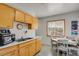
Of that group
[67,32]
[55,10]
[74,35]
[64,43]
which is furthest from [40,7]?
[64,43]

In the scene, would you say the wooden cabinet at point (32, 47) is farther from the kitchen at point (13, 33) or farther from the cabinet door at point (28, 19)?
the cabinet door at point (28, 19)

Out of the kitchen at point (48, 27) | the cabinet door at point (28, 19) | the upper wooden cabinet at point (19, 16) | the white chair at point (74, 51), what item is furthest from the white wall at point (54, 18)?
the cabinet door at point (28, 19)

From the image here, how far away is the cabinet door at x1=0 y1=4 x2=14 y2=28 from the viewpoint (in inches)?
83.9

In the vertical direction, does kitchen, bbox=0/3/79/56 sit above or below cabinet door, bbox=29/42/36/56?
above

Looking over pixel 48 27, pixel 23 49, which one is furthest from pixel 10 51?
pixel 48 27

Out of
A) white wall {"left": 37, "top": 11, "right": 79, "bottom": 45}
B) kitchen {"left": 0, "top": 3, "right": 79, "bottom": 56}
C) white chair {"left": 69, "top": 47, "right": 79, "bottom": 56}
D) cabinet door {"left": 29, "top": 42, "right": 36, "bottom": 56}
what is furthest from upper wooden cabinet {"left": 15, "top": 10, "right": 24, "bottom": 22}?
white chair {"left": 69, "top": 47, "right": 79, "bottom": 56}

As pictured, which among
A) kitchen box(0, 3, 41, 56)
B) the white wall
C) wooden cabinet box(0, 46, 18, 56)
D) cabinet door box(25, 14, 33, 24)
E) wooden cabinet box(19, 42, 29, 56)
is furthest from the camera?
cabinet door box(25, 14, 33, 24)

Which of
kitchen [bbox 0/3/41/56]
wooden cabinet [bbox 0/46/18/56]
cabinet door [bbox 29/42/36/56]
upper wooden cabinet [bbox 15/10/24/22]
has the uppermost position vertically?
upper wooden cabinet [bbox 15/10/24/22]

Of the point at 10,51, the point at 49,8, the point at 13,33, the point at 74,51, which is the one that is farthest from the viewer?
the point at 13,33

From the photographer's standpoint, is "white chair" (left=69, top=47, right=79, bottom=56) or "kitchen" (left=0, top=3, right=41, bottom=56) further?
"white chair" (left=69, top=47, right=79, bottom=56)

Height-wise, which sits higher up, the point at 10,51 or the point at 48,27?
the point at 48,27

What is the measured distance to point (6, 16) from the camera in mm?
2281

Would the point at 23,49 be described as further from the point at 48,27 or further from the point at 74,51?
the point at 74,51

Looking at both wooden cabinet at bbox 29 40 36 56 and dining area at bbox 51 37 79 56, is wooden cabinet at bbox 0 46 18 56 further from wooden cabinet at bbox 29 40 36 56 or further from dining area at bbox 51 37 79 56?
dining area at bbox 51 37 79 56
